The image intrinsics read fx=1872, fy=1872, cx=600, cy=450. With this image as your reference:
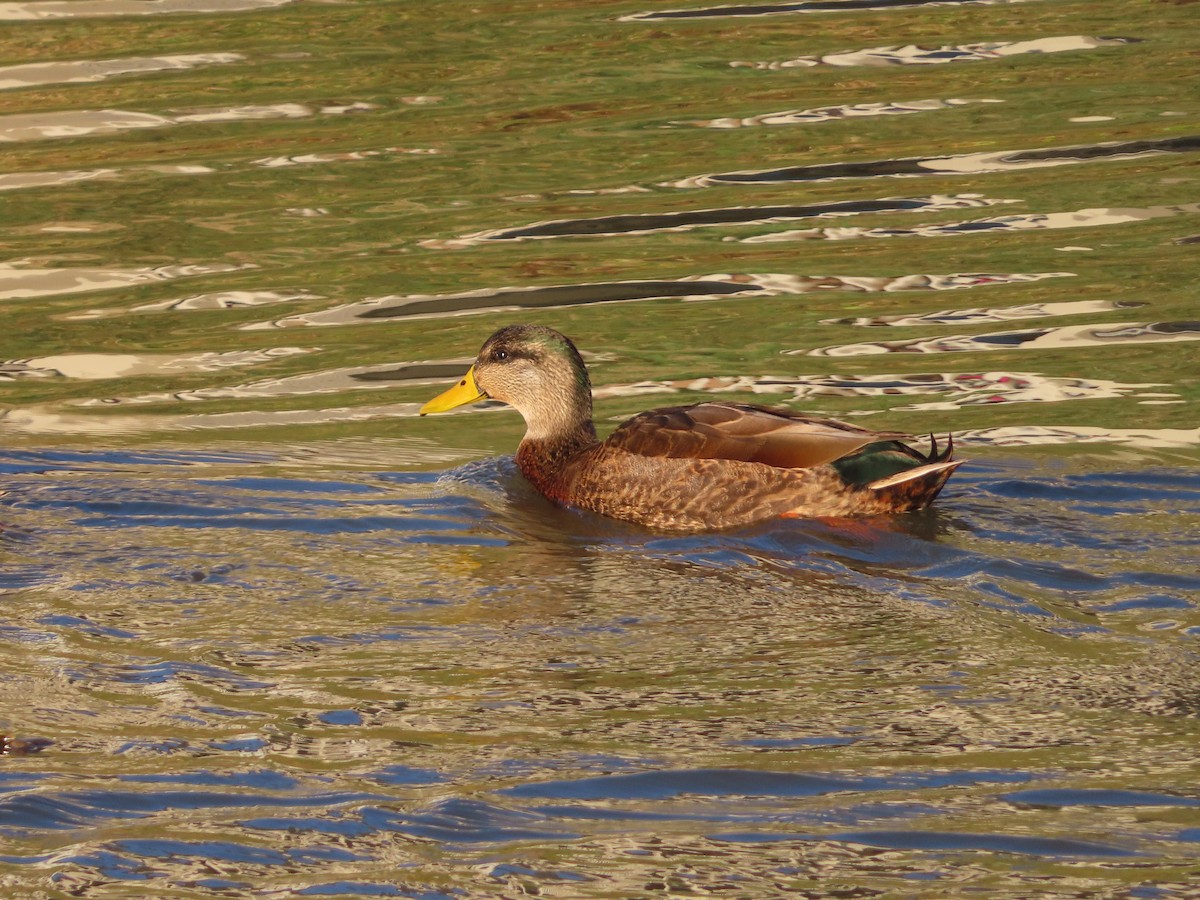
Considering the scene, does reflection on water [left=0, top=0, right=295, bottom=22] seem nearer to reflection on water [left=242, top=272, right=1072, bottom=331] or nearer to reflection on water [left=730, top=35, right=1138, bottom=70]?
reflection on water [left=730, top=35, right=1138, bottom=70]

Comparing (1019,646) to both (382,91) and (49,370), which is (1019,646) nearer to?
(49,370)

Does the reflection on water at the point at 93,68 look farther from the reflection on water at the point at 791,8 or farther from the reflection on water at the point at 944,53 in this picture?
the reflection on water at the point at 944,53

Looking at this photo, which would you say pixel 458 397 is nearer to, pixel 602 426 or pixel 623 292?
pixel 602 426

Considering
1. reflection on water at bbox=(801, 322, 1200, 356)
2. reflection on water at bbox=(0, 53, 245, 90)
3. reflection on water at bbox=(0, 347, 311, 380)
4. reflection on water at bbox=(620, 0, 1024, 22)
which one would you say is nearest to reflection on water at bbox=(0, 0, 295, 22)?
reflection on water at bbox=(0, 53, 245, 90)

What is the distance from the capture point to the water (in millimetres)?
5449

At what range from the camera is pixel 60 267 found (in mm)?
12766

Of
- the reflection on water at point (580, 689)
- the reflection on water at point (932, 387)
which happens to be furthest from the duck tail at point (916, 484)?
the reflection on water at point (932, 387)

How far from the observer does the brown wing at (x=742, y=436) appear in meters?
8.46

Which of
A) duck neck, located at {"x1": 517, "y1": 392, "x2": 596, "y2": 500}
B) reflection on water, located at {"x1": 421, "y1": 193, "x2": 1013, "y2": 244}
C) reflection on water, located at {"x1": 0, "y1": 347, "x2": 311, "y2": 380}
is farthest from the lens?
reflection on water, located at {"x1": 421, "y1": 193, "x2": 1013, "y2": 244}

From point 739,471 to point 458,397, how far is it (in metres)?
1.97

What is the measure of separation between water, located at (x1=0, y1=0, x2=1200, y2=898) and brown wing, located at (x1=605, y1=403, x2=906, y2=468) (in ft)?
1.18

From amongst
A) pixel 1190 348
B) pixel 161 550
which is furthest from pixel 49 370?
pixel 1190 348

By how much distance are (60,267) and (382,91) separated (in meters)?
3.87

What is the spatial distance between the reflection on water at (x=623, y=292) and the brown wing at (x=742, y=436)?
271 cm
